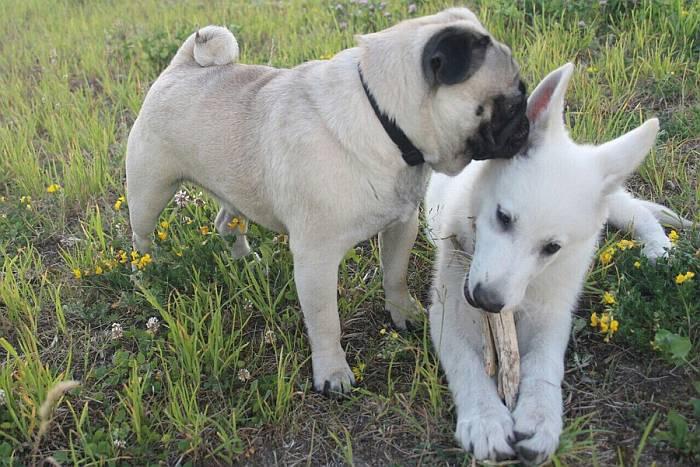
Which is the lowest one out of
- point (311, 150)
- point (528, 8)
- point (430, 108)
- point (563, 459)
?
point (563, 459)

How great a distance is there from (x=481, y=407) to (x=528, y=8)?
3515 millimetres

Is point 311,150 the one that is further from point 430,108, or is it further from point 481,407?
point 481,407

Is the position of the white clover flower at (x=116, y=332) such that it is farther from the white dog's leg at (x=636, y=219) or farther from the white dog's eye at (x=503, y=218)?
the white dog's leg at (x=636, y=219)

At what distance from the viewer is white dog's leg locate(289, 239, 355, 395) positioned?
2.52 meters

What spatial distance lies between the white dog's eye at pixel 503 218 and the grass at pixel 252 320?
604 millimetres

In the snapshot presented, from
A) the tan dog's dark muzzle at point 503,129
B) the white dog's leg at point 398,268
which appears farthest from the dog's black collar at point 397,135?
the white dog's leg at point 398,268

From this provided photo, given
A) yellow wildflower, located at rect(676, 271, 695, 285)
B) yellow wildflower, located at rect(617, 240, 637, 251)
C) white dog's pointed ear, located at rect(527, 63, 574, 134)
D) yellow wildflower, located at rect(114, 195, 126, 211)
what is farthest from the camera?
yellow wildflower, located at rect(114, 195, 126, 211)

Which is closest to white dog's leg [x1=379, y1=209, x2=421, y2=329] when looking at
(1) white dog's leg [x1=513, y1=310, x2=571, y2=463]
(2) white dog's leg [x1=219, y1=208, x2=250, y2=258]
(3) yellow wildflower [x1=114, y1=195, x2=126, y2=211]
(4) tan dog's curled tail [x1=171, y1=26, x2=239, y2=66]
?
(1) white dog's leg [x1=513, y1=310, x2=571, y2=463]

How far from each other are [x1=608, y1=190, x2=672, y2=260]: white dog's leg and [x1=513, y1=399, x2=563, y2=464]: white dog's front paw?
1181 mm

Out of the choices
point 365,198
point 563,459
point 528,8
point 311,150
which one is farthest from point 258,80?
point 528,8

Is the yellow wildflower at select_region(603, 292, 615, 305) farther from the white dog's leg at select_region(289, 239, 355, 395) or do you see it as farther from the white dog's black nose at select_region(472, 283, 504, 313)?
the white dog's leg at select_region(289, 239, 355, 395)

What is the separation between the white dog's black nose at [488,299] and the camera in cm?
227

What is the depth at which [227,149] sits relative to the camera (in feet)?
9.28

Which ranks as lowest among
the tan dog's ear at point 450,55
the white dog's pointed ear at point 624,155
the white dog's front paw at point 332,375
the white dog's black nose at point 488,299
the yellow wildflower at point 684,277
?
the white dog's front paw at point 332,375
